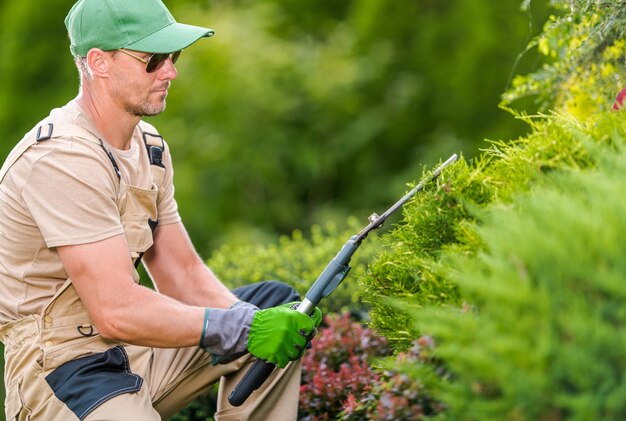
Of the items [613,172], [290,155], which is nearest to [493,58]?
[290,155]

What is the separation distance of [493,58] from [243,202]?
4.13 metres

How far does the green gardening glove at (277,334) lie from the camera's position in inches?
144

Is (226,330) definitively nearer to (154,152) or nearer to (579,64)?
(154,152)

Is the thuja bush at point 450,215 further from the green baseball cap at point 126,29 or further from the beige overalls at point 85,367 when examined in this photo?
the green baseball cap at point 126,29

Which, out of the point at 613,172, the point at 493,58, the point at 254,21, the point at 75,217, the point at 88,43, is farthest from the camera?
the point at 254,21

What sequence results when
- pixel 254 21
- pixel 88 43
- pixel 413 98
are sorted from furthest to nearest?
pixel 254 21 → pixel 413 98 → pixel 88 43

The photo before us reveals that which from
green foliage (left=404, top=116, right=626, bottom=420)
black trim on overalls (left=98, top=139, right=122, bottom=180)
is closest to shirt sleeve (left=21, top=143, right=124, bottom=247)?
black trim on overalls (left=98, top=139, right=122, bottom=180)

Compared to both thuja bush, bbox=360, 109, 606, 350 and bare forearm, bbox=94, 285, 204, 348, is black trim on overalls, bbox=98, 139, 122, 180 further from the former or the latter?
thuja bush, bbox=360, 109, 606, 350

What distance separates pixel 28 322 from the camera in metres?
3.77

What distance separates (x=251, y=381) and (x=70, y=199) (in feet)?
3.47

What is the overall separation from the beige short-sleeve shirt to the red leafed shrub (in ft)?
3.87

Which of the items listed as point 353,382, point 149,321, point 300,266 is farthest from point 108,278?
point 300,266

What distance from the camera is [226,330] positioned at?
3.64 metres

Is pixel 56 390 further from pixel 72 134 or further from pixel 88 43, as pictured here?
pixel 88 43
